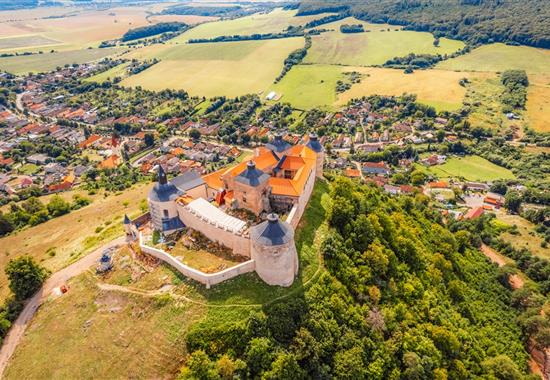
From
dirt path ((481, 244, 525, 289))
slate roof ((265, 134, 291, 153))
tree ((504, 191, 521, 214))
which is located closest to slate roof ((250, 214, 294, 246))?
slate roof ((265, 134, 291, 153))

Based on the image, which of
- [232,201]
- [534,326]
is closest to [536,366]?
[534,326]

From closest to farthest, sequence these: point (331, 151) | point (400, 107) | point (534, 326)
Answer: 1. point (534, 326)
2. point (331, 151)
3. point (400, 107)

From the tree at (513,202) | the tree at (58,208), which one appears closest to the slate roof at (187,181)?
the tree at (58,208)

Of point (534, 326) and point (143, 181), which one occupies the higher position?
point (534, 326)

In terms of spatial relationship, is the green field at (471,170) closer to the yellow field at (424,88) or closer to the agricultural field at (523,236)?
the agricultural field at (523,236)

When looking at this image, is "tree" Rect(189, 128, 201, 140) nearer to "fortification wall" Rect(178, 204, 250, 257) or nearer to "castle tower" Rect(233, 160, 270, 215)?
"castle tower" Rect(233, 160, 270, 215)

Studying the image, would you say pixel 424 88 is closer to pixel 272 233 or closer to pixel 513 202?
pixel 513 202

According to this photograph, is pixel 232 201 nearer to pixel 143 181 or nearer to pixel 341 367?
pixel 341 367
